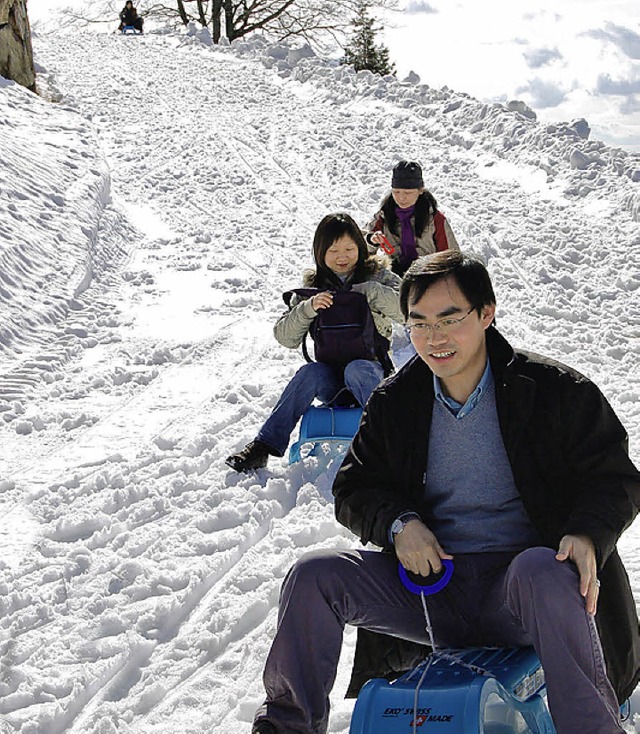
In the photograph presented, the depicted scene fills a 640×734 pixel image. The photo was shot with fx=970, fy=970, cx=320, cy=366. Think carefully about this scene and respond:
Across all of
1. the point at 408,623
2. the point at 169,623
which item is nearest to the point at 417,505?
the point at 408,623

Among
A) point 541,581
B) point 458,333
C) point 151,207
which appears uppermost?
point 458,333

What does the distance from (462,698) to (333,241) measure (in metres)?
2.80

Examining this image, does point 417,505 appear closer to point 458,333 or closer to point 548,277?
point 458,333

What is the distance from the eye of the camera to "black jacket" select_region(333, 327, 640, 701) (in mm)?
2281

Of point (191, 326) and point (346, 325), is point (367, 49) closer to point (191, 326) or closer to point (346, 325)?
point (191, 326)

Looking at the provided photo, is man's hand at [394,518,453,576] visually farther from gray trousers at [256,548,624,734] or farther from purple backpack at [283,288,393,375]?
purple backpack at [283,288,393,375]

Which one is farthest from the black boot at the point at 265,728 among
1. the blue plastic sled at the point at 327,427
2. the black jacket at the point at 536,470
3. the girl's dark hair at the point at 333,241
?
the girl's dark hair at the point at 333,241

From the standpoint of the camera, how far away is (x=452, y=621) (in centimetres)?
242

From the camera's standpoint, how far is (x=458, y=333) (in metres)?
2.45

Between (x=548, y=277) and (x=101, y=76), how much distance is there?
11.5 m

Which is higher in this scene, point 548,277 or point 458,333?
point 458,333

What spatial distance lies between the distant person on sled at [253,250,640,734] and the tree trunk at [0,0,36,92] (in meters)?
11.6

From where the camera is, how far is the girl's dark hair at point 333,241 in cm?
457

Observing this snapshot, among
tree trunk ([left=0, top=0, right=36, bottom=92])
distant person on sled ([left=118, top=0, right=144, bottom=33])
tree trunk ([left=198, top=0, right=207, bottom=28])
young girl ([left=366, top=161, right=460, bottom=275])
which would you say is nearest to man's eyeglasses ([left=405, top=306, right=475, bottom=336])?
young girl ([left=366, top=161, right=460, bottom=275])
